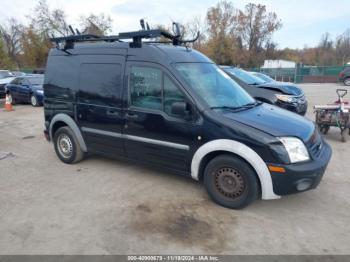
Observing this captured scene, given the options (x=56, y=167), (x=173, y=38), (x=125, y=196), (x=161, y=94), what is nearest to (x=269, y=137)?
(x=161, y=94)

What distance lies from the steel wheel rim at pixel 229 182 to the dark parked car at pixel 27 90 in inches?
466

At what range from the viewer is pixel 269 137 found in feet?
10.6

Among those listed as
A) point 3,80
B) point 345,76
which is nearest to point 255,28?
point 345,76

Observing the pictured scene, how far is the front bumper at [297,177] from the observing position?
126 inches

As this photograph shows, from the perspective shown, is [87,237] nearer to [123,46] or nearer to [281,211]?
[281,211]

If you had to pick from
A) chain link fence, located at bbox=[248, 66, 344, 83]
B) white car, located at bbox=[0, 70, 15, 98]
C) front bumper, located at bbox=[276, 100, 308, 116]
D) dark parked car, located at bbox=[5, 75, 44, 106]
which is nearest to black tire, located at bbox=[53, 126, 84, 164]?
front bumper, located at bbox=[276, 100, 308, 116]

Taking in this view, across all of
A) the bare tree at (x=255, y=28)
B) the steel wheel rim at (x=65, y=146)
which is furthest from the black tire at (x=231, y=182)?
the bare tree at (x=255, y=28)

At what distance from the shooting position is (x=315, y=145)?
361cm

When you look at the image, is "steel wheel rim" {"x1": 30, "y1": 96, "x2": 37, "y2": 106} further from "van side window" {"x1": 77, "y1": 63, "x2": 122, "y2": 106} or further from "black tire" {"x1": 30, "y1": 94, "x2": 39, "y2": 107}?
"van side window" {"x1": 77, "y1": 63, "x2": 122, "y2": 106}

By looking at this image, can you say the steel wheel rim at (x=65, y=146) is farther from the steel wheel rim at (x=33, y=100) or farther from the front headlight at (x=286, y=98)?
the steel wheel rim at (x=33, y=100)

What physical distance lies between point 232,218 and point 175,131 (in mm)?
1304

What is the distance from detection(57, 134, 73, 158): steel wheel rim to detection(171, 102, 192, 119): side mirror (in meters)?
2.49

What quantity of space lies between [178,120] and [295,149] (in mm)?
1467

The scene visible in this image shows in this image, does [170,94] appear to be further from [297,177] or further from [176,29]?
[297,177]
